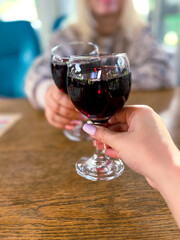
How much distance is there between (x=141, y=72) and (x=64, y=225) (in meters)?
1.01

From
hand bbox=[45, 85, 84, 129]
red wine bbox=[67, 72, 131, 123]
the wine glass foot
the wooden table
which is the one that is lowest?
the wooden table

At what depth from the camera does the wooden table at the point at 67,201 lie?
397 millimetres

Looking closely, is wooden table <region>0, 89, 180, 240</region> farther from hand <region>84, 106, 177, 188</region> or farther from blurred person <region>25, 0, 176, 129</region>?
blurred person <region>25, 0, 176, 129</region>

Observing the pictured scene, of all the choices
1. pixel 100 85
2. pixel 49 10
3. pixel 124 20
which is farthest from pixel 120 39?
pixel 49 10

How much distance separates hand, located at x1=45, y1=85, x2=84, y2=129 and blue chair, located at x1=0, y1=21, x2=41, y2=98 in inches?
45.9

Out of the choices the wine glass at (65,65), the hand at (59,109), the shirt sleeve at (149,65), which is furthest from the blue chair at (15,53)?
the hand at (59,109)

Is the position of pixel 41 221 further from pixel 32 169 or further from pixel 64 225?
pixel 32 169

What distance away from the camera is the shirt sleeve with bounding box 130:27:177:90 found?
4.00 ft

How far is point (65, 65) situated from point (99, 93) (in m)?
0.22

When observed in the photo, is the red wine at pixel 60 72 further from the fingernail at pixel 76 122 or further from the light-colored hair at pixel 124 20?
the light-colored hair at pixel 124 20

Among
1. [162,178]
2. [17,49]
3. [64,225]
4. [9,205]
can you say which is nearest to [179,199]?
[162,178]

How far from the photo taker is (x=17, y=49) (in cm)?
181

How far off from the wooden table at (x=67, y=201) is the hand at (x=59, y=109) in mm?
93

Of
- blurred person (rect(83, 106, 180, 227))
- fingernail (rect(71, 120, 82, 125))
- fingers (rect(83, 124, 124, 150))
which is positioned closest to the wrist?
blurred person (rect(83, 106, 180, 227))
